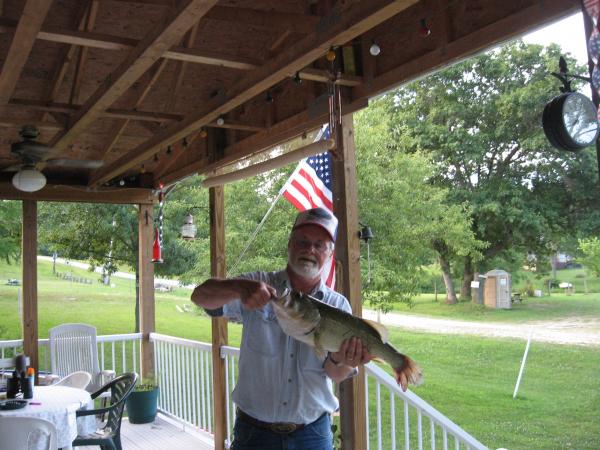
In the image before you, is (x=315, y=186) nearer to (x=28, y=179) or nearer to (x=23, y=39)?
(x=23, y=39)

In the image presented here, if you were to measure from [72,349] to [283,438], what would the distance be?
5609mm

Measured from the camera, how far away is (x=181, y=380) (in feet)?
22.7

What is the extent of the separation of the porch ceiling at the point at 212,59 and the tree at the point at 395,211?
4.33 metres

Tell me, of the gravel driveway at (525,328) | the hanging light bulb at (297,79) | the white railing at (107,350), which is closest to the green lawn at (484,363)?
the gravel driveway at (525,328)

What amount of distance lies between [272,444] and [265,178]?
951cm

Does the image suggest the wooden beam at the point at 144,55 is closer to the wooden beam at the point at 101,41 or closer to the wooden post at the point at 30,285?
the wooden beam at the point at 101,41

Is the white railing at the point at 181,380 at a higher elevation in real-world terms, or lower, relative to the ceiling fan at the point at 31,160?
lower

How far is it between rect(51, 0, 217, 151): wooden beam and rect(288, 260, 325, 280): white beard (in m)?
1.06

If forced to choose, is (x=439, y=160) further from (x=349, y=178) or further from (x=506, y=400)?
(x=349, y=178)

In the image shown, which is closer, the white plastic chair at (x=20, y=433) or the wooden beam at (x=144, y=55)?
the wooden beam at (x=144, y=55)

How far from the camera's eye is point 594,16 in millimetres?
1957

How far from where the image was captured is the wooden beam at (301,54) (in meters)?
2.35

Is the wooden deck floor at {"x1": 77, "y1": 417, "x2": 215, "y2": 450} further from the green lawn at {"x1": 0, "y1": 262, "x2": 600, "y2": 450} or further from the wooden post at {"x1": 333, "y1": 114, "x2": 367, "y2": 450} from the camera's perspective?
the green lawn at {"x1": 0, "y1": 262, "x2": 600, "y2": 450}

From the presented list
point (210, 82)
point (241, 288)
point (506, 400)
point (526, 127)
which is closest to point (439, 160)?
point (526, 127)
